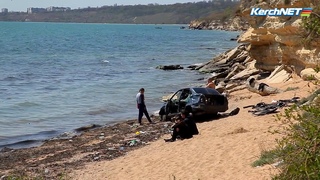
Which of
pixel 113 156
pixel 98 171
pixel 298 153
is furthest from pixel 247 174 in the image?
pixel 113 156

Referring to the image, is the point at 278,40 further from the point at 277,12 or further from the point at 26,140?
the point at 26,140

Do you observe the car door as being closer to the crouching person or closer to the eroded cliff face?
the crouching person

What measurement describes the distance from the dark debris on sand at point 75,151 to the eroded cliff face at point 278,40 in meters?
6.55

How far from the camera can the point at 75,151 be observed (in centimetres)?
1598

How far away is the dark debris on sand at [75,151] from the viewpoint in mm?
13526

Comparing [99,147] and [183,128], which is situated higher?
[183,128]

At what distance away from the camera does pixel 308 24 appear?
21.4 feet

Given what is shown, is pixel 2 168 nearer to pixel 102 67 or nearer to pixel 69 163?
pixel 69 163

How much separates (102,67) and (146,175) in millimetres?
39039

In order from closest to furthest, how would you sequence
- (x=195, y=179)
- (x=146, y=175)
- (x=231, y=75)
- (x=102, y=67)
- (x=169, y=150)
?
(x=195, y=179) → (x=146, y=175) → (x=169, y=150) → (x=231, y=75) → (x=102, y=67)

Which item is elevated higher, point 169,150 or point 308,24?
point 308,24

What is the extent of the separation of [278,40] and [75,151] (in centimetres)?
1153

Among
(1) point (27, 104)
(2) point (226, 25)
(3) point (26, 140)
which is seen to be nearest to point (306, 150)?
(3) point (26, 140)

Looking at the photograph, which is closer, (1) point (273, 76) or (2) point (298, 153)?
(2) point (298, 153)
